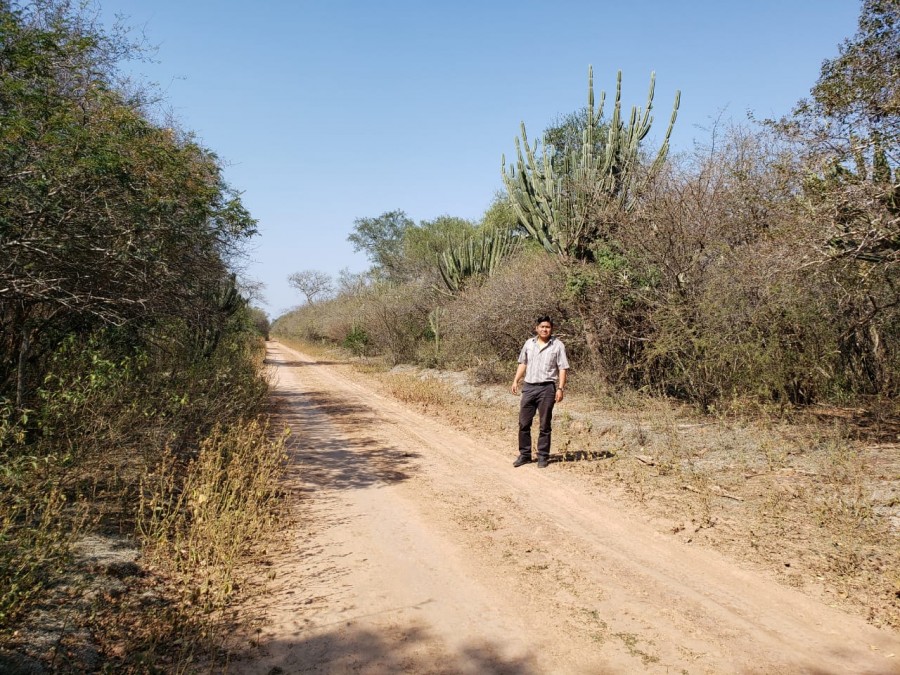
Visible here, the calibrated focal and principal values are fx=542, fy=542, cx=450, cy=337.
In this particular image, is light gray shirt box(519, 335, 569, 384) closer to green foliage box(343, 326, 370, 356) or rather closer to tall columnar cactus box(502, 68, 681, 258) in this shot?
tall columnar cactus box(502, 68, 681, 258)

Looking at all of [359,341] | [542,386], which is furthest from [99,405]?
[359,341]

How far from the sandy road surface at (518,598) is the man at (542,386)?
93 cm

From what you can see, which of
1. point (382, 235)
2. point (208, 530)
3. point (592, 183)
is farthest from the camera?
point (382, 235)

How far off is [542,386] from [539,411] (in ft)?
1.06

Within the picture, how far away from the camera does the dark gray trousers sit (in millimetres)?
6816

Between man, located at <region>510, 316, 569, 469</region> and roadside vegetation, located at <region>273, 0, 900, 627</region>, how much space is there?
3.08ft

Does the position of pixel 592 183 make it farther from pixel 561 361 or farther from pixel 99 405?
pixel 99 405

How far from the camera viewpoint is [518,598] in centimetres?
350

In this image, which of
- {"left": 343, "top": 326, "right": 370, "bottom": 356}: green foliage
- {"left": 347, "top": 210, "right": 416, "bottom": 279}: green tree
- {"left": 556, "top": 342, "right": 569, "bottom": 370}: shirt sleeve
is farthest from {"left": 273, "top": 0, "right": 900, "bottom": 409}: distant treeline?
{"left": 347, "top": 210, "right": 416, "bottom": 279}: green tree

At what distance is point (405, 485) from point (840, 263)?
605 centimetres

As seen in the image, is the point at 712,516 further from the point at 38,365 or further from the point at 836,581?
the point at 38,365

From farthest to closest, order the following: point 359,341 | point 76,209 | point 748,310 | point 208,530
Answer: point 359,341
point 748,310
point 76,209
point 208,530

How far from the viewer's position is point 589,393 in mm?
11469

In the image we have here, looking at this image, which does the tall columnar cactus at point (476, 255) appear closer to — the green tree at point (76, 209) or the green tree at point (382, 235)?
the green tree at point (76, 209)
